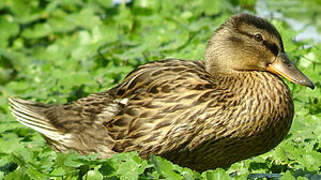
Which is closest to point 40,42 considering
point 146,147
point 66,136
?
point 66,136

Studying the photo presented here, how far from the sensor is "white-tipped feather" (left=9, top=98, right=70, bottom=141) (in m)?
6.33

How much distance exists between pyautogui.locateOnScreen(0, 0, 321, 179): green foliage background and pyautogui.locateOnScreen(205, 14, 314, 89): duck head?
611 mm

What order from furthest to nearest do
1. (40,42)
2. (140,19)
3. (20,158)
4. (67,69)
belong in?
(40,42), (140,19), (67,69), (20,158)

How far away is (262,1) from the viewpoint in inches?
442

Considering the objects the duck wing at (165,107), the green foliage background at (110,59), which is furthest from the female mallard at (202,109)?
the green foliage background at (110,59)

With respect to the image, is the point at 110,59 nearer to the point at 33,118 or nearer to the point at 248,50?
the point at 33,118

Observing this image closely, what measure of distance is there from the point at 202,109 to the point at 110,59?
2.96 m

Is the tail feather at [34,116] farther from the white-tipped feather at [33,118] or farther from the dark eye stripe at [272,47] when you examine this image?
the dark eye stripe at [272,47]

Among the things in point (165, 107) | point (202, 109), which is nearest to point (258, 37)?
point (202, 109)

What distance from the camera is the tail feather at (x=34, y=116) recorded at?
250 inches

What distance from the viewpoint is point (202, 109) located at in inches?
220

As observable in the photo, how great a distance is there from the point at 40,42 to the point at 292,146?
20.0ft

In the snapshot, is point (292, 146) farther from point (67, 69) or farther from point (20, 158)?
point (67, 69)

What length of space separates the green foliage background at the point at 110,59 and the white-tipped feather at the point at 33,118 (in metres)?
0.16
